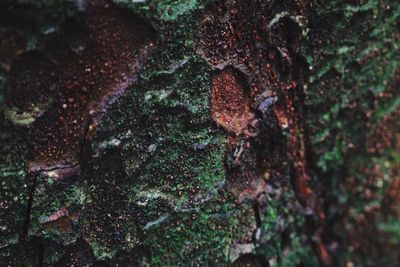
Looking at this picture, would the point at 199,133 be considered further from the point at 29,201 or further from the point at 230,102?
the point at 29,201

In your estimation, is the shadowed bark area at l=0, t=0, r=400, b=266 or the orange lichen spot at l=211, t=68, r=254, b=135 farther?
the orange lichen spot at l=211, t=68, r=254, b=135

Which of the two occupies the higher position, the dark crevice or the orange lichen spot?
the orange lichen spot

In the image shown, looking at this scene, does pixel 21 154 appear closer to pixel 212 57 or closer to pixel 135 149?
pixel 135 149

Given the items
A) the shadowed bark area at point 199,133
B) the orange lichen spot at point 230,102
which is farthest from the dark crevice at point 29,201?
the orange lichen spot at point 230,102

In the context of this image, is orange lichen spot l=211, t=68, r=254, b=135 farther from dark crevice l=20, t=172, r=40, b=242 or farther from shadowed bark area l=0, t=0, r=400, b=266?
dark crevice l=20, t=172, r=40, b=242

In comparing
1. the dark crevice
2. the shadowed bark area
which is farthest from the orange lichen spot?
the dark crevice

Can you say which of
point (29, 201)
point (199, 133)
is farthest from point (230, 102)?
point (29, 201)

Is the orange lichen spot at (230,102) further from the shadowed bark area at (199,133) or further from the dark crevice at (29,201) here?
the dark crevice at (29,201)

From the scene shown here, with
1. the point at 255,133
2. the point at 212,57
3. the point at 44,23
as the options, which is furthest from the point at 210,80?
the point at 44,23
